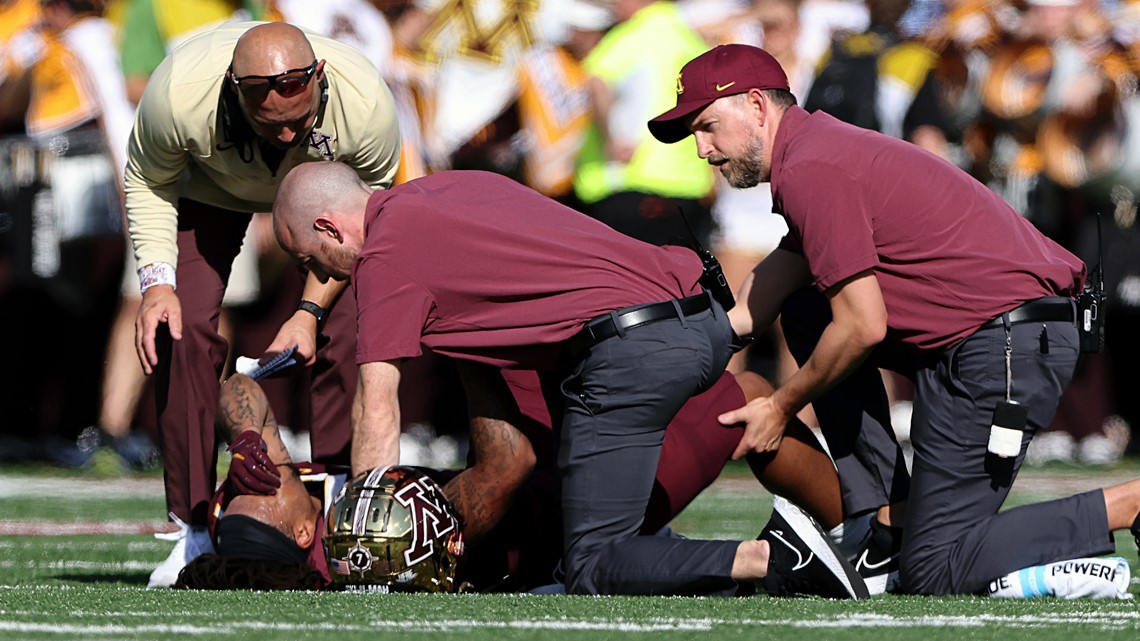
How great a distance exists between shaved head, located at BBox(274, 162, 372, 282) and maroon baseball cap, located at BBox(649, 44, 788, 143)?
946 mm

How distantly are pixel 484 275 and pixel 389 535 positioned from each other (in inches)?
30.4

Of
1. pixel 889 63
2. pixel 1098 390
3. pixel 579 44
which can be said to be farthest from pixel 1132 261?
pixel 579 44

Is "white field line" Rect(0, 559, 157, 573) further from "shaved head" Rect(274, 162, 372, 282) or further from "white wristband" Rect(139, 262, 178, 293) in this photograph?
"shaved head" Rect(274, 162, 372, 282)

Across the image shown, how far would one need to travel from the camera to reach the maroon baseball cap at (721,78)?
5.60 metres

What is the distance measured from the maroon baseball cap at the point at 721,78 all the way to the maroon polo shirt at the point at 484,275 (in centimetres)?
45

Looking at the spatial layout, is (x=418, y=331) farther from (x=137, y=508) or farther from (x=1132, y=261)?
(x=1132, y=261)

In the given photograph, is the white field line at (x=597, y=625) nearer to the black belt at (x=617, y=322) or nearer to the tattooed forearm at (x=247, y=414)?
the black belt at (x=617, y=322)

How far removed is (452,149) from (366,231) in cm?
565

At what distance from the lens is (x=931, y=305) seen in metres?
5.56

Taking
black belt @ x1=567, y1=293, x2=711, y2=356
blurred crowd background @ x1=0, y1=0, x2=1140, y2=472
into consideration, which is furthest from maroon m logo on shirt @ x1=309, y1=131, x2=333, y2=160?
blurred crowd background @ x1=0, y1=0, x2=1140, y2=472

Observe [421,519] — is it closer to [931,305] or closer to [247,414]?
[247,414]

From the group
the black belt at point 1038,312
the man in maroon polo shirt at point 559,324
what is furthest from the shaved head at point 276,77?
the black belt at point 1038,312

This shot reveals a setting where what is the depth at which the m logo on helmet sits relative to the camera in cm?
523

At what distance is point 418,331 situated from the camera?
5.16 meters
